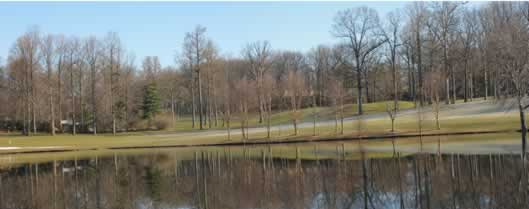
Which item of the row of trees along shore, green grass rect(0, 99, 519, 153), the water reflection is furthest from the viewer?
the row of trees along shore

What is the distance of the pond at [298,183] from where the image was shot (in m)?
14.1

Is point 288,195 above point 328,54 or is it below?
below

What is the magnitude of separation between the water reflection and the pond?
3 cm

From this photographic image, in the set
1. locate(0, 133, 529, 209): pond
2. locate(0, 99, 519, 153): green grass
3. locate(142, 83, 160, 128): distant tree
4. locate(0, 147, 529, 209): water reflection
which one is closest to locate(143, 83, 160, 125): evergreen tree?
locate(142, 83, 160, 128): distant tree

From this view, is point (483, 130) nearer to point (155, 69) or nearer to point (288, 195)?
point (288, 195)

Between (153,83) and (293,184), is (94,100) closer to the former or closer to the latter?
(153,83)

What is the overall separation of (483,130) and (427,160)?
20349mm

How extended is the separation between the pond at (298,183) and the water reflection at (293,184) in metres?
0.03

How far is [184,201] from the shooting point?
52.3ft

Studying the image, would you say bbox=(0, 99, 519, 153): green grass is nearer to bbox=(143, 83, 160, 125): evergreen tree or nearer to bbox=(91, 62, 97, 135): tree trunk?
bbox=(91, 62, 97, 135): tree trunk

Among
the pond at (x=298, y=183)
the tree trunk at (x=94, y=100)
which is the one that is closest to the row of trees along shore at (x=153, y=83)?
the tree trunk at (x=94, y=100)

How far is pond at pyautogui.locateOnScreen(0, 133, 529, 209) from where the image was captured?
1407 centimetres

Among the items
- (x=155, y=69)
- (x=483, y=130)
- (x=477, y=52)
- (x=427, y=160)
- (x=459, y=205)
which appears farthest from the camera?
(x=155, y=69)

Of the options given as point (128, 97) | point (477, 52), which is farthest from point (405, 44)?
point (128, 97)
